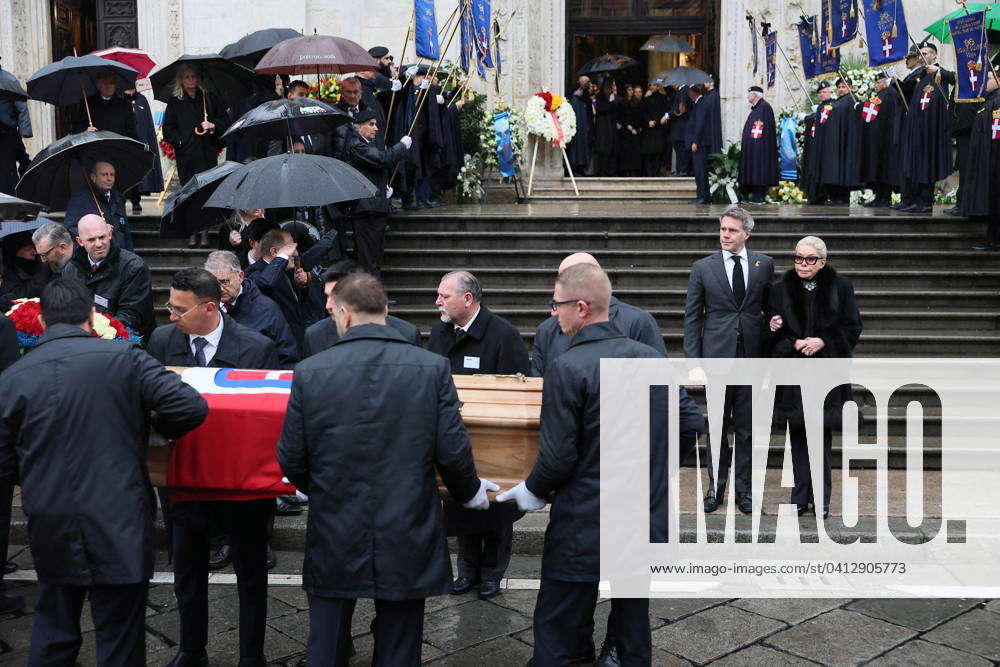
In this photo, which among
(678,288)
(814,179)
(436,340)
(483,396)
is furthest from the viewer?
(814,179)

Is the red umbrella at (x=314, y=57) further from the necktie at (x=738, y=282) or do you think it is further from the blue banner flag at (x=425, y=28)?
the necktie at (x=738, y=282)

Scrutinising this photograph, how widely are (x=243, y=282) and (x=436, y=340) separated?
121 centimetres

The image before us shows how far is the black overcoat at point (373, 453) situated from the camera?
12.9 ft

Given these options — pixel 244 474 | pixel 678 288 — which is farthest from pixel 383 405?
pixel 678 288

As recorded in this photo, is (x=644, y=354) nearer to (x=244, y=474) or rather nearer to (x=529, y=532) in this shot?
(x=244, y=474)

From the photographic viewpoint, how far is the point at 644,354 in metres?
4.25

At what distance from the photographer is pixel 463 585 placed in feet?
19.6

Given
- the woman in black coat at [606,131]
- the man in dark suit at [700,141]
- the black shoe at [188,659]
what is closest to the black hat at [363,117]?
the black shoe at [188,659]

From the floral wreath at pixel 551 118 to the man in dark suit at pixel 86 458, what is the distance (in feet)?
43.6

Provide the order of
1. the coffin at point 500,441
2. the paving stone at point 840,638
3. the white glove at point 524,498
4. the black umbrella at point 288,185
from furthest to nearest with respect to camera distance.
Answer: the black umbrella at point 288,185 → the paving stone at point 840,638 → the coffin at point 500,441 → the white glove at point 524,498

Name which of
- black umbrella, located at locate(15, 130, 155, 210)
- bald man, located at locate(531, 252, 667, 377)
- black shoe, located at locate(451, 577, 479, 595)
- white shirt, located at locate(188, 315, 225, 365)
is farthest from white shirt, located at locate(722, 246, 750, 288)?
black umbrella, located at locate(15, 130, 155, 210)

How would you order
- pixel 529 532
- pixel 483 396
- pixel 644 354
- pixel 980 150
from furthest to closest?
pixel 980 150 → pixel 529 532 → pixel 483 396 → pixel 644 354

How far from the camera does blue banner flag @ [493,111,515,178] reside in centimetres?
1603

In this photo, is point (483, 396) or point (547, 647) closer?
point (547, 647)
